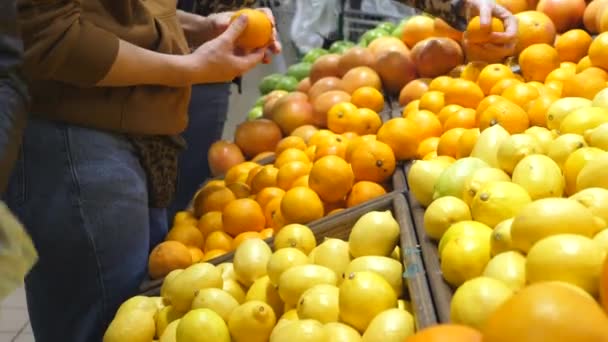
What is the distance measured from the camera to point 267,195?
1.77 meters

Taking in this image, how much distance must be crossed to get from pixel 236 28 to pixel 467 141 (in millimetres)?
623

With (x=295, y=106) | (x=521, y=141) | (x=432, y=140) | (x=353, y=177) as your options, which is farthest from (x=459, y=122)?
(x=295, y=106)

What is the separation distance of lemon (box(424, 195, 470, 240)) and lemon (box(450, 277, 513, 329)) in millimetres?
283

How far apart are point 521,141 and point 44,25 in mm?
932

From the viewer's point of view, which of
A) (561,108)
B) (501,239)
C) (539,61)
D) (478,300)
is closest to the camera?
(478,300)

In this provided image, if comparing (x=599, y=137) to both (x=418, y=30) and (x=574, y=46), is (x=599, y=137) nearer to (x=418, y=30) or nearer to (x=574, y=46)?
(x=574, y=46)

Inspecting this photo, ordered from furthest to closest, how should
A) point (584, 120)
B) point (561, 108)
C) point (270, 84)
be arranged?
1. point (270, 84)
2. point (561, 108)
3. point (584, 120)

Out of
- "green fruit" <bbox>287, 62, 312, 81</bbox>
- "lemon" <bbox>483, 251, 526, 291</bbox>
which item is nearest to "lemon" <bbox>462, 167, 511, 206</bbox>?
"lemon" <bbox>483, 251, 526, 291</bbox>

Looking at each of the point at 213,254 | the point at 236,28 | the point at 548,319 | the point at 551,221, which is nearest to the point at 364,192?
the point at 213,254

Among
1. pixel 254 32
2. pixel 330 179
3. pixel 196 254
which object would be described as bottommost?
pixel 196 254

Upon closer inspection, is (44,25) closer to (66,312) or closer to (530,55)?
(66,312)

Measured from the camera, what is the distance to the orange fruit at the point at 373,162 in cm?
168

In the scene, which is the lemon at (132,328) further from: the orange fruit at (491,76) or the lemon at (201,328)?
the orange fruit at (491,76)

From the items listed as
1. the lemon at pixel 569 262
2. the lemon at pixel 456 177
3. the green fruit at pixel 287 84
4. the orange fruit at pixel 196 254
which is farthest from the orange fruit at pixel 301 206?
the green fruit at pixel 287 84
